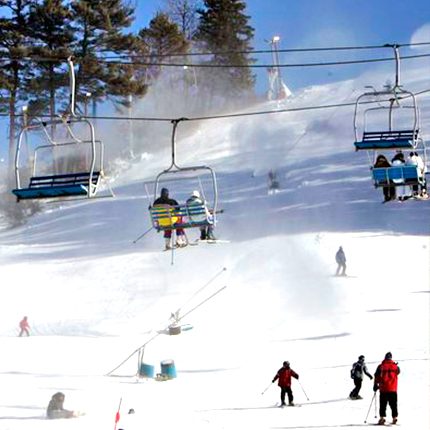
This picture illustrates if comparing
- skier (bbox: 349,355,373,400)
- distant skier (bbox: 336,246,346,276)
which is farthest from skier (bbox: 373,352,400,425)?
distant skier (bbox: 336,246,346,276)

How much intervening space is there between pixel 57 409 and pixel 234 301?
1238cm

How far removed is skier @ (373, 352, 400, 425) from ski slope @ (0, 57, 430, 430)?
404 mm

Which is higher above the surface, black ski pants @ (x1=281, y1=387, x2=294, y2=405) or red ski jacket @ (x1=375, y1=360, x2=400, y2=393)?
red ski jacket @ (x1=375, y1=360, x2=400, y2=393)

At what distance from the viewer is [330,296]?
26.6 metres

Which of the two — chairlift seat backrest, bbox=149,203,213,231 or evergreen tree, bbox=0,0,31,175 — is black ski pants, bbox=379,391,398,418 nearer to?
chairlift seat backrest, bbox=149,203,213,231

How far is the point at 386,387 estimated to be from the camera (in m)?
14.4

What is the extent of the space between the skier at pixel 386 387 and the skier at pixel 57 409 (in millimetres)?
5535

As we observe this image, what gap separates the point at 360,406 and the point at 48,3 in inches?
1425

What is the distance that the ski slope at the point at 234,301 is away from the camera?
1627cm

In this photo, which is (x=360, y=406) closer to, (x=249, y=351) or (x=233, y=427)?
(x=233, y=427)

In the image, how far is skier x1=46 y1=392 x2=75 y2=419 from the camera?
591 inches

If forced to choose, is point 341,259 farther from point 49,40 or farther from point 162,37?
point 162,37

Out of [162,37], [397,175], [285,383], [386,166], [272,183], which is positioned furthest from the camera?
[162,37]

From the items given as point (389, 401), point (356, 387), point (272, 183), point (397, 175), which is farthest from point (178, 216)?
point (272, 183)
